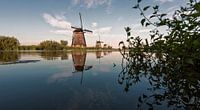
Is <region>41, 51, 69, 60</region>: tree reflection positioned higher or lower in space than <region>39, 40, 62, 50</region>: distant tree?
lower

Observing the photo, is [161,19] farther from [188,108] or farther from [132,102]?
[132,102]

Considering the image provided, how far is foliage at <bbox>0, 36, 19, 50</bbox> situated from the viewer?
112 m

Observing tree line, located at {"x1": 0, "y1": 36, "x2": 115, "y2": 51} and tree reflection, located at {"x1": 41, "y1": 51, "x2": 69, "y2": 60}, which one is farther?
tree line, located at {"x1": 0, "y1": 36, "x2": 115, "y2": 51}

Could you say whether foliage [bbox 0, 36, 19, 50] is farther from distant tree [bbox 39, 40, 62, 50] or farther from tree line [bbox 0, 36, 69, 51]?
distant tree [bbox 39, 40, 62, 50]

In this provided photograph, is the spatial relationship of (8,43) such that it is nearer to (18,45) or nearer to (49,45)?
(18,45)

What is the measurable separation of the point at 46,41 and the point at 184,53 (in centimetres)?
14402

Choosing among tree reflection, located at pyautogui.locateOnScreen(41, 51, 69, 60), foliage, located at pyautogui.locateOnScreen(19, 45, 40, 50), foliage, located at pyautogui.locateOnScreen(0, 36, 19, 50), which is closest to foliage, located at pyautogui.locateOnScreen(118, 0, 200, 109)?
tree reflection, located at pyautogui.locateOnScreen(41, 51, 69, 60)

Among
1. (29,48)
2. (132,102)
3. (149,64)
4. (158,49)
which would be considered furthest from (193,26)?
(29,48)

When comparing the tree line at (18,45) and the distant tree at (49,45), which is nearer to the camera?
the tree line at (18,45)

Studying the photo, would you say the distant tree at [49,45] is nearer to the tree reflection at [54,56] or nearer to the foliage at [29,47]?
the foliage at [29,47]

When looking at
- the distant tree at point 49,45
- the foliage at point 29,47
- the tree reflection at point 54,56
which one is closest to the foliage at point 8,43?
the foliage at point 29,47

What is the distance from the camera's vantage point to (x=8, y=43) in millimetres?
114688

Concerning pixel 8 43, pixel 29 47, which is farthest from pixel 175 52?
pixel 29 47

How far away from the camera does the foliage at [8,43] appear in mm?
112062
